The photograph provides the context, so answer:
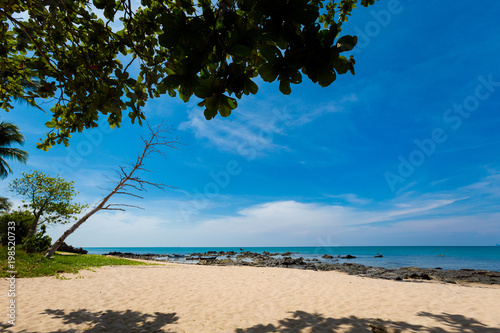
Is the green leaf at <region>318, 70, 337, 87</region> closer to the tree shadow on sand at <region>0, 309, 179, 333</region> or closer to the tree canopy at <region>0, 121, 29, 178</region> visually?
the tree shadow on sand at <region>0, 309, 179, 333</region>

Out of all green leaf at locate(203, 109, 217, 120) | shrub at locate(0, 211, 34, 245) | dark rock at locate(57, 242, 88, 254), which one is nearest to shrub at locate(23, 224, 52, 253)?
shrub at locate(0, 211, 34, 245)

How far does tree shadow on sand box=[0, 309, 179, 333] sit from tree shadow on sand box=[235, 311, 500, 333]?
67.7 inches

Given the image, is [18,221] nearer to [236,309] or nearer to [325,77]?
[236,309]

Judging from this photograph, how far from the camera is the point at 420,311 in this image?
5.51 m

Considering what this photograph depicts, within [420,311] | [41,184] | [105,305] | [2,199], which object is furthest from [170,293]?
[2,199]

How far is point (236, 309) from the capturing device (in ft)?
18.2

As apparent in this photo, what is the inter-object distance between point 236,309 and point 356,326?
8.78 ft

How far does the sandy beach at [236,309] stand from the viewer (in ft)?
14.5

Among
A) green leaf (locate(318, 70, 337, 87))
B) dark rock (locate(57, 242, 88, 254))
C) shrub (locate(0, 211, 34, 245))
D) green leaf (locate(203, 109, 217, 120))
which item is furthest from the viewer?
dark rock (locate(57, 242, 88, 254))

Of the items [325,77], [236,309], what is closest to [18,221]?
[236,309]

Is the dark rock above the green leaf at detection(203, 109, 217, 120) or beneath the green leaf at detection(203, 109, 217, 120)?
beneath

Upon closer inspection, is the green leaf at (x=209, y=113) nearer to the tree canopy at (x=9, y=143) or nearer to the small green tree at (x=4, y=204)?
the tree canopy at (x=9, y=143)

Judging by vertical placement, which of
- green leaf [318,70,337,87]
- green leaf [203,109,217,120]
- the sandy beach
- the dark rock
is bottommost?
the dark rock

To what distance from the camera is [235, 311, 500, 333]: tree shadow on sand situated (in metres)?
4.22
